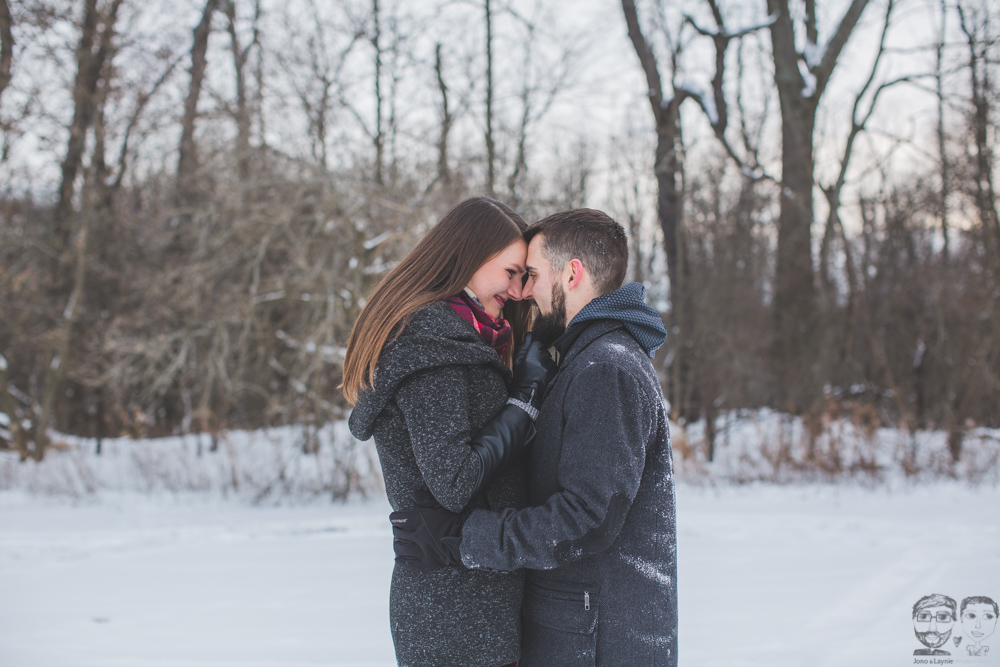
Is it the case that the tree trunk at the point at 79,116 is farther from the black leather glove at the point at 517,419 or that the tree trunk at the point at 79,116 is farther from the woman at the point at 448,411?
the black leather glove at the point at 517,419

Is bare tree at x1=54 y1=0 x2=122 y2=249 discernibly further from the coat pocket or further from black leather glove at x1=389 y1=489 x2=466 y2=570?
the coat pocket

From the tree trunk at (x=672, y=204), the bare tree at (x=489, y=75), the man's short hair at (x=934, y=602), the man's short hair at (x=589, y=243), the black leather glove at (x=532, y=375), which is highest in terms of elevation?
the bare tree at (x=489, y=75)

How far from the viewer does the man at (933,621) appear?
394 cm

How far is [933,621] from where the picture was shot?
4.26 metres

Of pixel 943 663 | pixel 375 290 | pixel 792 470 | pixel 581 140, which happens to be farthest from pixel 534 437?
pixel 581 140

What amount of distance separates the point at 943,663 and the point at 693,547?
2.50 m

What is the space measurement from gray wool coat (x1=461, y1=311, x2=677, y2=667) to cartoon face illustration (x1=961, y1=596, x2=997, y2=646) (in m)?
3.39

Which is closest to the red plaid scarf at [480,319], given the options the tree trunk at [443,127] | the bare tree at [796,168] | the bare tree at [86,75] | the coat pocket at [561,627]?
the coat pocket at [561,627]

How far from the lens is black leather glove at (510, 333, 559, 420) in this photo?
185 centimetres

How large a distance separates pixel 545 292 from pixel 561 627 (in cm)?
92

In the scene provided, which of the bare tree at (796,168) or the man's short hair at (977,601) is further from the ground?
the bare tree at (796,168)

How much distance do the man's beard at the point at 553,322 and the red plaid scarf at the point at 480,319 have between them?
0.10 meters

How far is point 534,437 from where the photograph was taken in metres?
1.86

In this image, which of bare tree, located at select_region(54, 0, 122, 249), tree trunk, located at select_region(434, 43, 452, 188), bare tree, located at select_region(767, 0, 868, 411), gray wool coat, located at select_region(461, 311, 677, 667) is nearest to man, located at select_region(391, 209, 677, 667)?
gray wool coat, located at select_region(461, 311, 677, 667)
